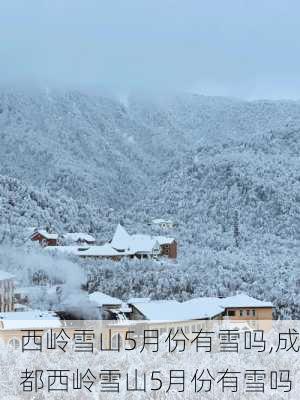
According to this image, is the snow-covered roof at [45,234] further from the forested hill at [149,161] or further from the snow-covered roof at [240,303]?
the snow-covered roof at [240,303]

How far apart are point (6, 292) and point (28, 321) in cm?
1062

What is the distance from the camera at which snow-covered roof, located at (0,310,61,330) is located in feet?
92.5

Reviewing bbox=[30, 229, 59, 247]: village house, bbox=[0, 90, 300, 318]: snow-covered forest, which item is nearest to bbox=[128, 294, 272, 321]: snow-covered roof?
bbox=[0, 90, 300, 318]: snow-covered forest

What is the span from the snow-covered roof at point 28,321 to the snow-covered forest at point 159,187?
29.6 feet

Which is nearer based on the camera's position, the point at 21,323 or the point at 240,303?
the point at 21,323

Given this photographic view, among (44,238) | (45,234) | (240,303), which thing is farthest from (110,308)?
(45,234)

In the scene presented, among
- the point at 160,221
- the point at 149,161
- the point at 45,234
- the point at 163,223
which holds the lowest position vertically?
the point at 163,223

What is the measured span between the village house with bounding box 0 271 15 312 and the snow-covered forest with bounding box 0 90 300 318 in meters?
1.48

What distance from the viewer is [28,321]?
95.6ft

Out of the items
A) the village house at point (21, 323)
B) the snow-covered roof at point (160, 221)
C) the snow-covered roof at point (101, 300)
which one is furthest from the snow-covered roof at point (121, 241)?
the village house at point (21, 323)

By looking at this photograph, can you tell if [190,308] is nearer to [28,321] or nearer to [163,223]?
[28,321]

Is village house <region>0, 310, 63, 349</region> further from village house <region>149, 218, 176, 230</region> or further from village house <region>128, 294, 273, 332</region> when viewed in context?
Result: village house <region>149, 218, 176, 230</region>

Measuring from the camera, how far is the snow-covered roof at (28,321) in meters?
28.2

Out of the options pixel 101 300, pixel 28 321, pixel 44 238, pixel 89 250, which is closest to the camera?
pixel 28 321
